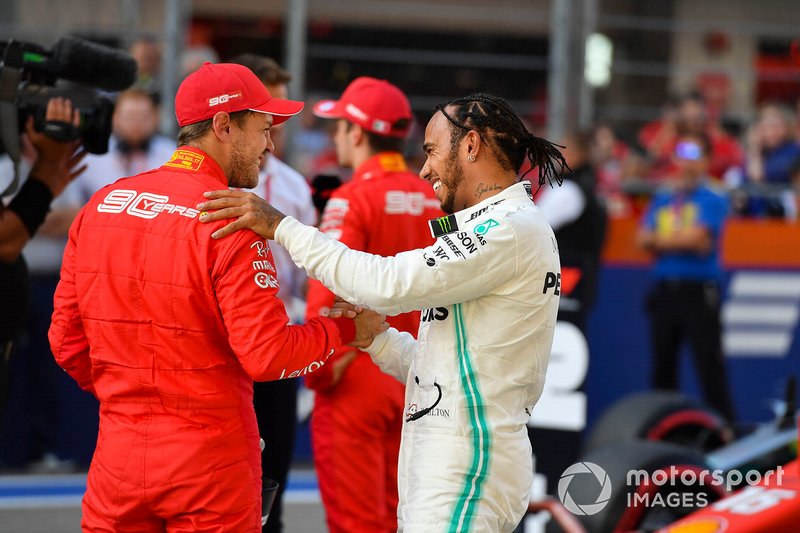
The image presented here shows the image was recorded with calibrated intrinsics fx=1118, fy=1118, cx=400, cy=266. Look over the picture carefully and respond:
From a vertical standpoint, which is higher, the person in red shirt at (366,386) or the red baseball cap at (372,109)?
the red baseball cap at (372,109)

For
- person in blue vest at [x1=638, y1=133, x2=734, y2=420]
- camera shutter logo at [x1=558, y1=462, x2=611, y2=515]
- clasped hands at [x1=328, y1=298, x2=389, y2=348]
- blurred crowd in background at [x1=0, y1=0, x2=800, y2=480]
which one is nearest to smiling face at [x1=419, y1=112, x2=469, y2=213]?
clasped hands at [x1=328, y1=298, x2=389, y2=348]

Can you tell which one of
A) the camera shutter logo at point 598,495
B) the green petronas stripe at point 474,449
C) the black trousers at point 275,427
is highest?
the green petronas stripe at point 474,449

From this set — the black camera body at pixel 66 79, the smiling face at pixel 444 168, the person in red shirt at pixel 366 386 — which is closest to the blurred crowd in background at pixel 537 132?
the person in red shirt at pixel 366 386

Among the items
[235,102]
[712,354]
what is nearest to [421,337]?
[235,102]

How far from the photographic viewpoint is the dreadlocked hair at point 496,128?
10.4 ft

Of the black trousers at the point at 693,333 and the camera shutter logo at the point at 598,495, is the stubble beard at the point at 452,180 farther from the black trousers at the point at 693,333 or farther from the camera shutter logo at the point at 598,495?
the black trousers at the point at 693,333

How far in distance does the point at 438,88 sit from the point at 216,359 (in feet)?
17.9

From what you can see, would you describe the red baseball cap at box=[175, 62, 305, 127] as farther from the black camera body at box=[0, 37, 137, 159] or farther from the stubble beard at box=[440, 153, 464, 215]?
the black camera body at box=[0, 37, 137, 159]

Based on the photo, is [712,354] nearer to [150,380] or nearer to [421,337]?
[421,337]

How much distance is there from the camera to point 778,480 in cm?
435

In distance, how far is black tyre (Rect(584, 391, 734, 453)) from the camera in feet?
20.4

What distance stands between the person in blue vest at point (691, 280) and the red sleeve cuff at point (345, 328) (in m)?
4.94

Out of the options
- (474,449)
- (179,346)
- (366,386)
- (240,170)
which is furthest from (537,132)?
(179,346)

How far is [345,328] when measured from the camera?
10.7 ft
